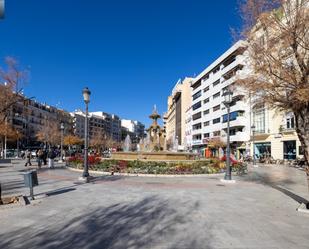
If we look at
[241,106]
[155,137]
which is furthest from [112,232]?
[241,106]

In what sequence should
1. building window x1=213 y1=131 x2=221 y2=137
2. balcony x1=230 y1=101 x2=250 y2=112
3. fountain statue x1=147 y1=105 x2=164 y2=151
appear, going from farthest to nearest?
1. building window x1=213 y1=131 x2=221 y2=137
2. balcony x1=230 y1=101 x2=250 y2=112
3. fountain statue x1=147 y1=105 x2=164 y2=151

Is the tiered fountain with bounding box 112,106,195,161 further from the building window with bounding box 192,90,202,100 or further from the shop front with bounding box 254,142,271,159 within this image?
the building window with bounding box 192,90,202,100

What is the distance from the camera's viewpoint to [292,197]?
12234 millimetres

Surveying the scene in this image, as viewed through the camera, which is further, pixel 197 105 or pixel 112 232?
pixel 197 105

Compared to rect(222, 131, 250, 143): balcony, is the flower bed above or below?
below

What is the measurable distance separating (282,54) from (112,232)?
→ 795 cm

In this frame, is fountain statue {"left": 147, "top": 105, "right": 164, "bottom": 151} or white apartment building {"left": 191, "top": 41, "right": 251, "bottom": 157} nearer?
fountain statue {"left": 147, "top": 105, "right": 164, "bottom": 151}

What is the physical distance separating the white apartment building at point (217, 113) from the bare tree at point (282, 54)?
34.6m

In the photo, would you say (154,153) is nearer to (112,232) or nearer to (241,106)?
(112,232)

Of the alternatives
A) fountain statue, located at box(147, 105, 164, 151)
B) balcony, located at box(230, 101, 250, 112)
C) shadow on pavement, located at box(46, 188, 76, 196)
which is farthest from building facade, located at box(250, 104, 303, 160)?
shadow on pavement, located at box(46, 188, 76, 196)

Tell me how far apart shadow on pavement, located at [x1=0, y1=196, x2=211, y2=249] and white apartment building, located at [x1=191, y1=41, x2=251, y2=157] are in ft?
126

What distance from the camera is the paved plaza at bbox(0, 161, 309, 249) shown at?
6.21 metres

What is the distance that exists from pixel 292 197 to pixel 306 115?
408cm

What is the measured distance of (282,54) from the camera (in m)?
10.1
